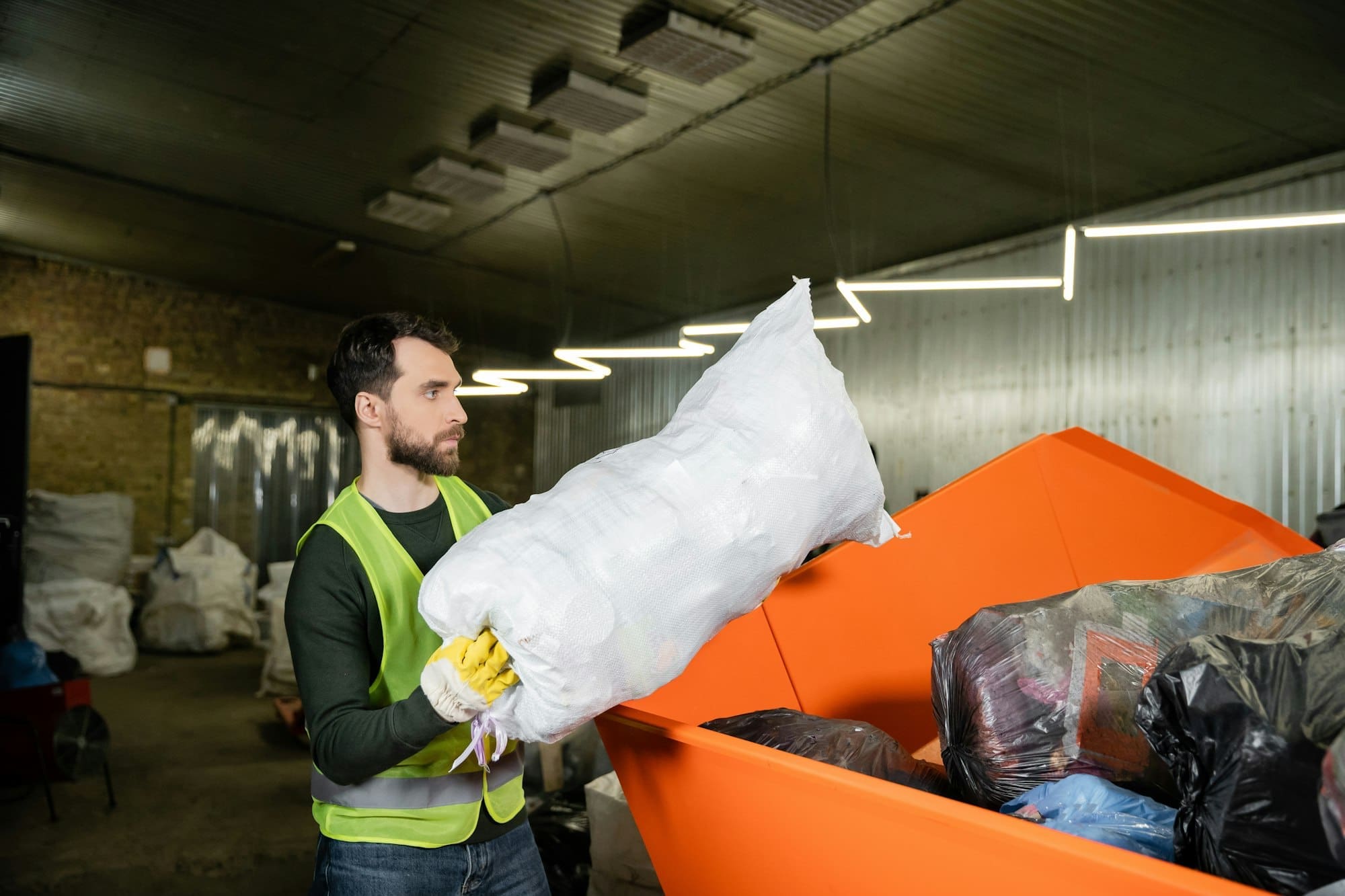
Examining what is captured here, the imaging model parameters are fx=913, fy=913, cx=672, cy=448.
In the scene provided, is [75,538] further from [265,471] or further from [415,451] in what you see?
[415,451]

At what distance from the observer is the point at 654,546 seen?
3.46ft

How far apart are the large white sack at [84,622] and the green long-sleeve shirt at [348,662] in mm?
7671

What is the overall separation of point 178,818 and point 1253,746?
4.83 m

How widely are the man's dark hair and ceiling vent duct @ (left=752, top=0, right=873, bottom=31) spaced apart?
336 cm

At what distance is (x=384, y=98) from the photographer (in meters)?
5.69

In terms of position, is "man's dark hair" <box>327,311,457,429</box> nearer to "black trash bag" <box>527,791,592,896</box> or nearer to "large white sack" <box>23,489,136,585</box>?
"black trash bag" <box>527,791,592,896</box>

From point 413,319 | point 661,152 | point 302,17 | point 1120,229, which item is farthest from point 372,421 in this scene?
point 661,152

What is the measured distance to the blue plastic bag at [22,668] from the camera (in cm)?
434

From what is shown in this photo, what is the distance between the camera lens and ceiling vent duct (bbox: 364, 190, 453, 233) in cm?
725

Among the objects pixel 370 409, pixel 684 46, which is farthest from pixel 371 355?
pixel 684 46

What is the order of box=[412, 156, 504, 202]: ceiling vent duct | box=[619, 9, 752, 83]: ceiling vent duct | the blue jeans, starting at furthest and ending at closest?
box=[412, 156, 504, 202]: ceiling vent duct, box=[619, 9, 752, 83]: ceiling vent duct, the blue jeans

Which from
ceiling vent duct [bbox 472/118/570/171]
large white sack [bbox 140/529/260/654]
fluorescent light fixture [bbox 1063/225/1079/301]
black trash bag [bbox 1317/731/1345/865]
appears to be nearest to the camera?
black trash bag [bbox 1317/731/1345/865]

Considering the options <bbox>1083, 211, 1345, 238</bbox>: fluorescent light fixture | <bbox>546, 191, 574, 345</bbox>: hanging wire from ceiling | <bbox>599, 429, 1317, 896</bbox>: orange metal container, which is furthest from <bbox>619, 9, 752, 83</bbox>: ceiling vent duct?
<bbox>599, 429, 1317, 896</bbox>: orange metal container

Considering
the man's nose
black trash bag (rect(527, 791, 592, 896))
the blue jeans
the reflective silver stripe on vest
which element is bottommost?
black trash bag (rect(527, 791, 592, 896))
